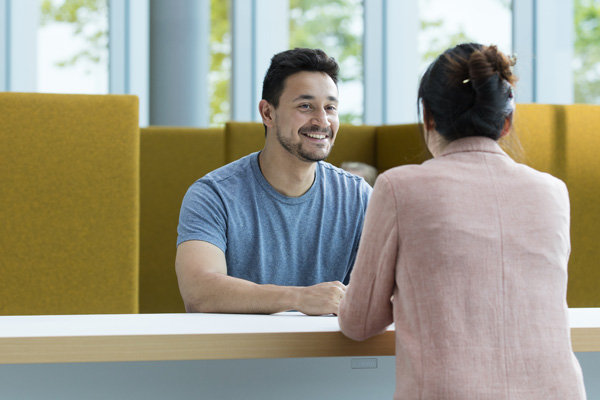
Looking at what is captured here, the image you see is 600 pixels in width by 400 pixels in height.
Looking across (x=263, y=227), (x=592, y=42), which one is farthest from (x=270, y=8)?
(x=592, y=42)

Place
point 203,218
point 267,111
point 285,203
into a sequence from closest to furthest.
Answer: point 203,218
point 285,203
point 267,111

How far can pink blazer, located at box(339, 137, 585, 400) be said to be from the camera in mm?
854

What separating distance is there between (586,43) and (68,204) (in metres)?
6.53

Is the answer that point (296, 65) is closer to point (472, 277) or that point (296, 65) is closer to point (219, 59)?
point (472, 277)

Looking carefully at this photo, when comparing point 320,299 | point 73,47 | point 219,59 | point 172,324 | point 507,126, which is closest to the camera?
point 507,126

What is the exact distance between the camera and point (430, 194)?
889 millimetres

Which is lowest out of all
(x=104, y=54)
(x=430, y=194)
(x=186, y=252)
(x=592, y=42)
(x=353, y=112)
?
(x=186, y=252)

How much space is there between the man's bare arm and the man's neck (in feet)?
0.88

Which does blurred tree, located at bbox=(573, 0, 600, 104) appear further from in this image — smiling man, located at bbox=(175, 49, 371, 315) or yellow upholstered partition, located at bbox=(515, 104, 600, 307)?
smiling man, located at bbox=(175, 49, 371, 315)

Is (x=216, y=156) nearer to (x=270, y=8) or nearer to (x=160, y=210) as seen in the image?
(x=160, y=210)

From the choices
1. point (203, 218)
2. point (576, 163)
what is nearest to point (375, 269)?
point (203, 218)

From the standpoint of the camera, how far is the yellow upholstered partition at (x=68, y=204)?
2340mm

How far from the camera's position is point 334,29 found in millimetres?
5582

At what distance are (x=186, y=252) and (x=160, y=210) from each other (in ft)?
5.81
